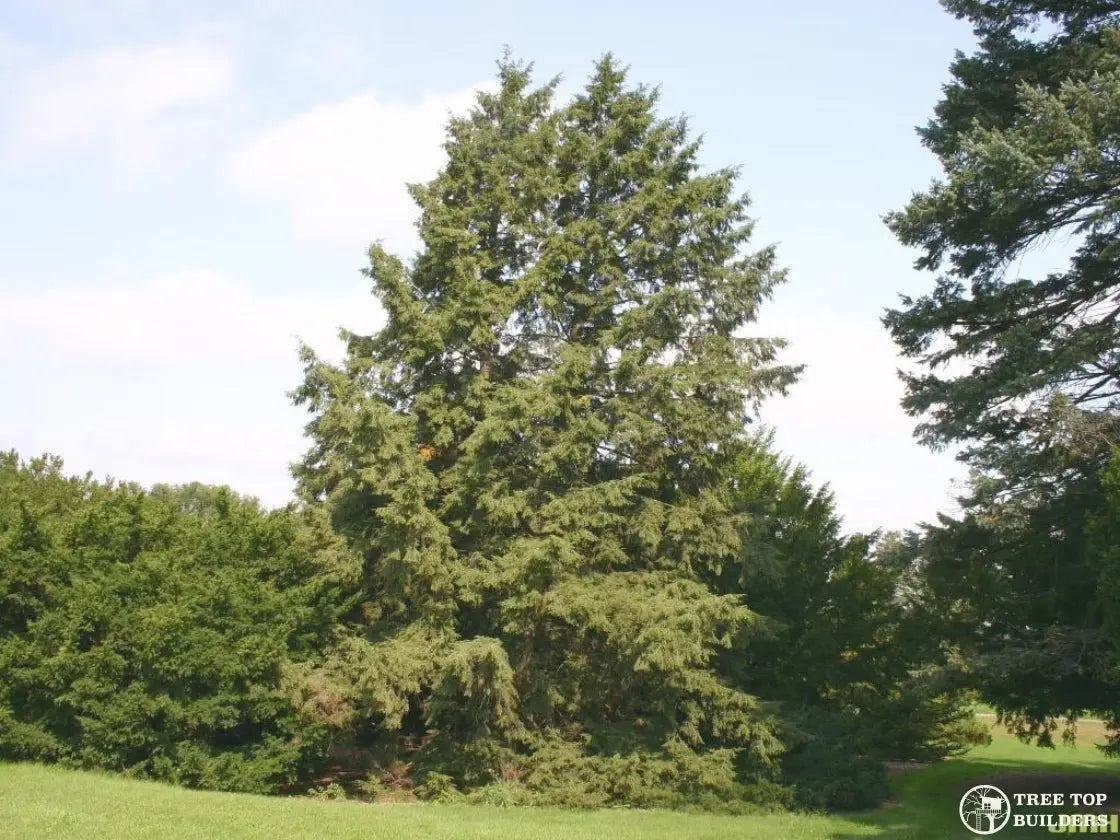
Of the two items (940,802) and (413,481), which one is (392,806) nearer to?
(413,481)

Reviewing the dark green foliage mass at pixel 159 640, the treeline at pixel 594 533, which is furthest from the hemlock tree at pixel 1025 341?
the dark green foliage mass at pixel 159 640

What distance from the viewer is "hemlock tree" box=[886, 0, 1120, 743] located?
13.6m

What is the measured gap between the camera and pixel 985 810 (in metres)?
15.1

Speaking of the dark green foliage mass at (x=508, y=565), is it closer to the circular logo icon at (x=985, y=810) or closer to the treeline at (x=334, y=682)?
the treeline at (x=334, y=682)

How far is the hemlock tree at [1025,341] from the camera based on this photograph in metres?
13.6

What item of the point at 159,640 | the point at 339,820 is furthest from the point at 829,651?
the point at 159,640

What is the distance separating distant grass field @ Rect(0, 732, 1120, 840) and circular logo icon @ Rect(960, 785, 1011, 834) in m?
0.24

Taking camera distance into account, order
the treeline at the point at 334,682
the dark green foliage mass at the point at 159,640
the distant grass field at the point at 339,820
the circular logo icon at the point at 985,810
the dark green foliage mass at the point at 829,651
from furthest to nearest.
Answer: the dark green foliage mass at the point at 829,651 → the dark green foliage mass at the point at 159,640 → the treeline at the point at 334,682 → the circular logo icon at the point at 985,810 → the distant grass field at the point at 339,820

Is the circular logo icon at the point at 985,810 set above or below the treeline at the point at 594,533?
below

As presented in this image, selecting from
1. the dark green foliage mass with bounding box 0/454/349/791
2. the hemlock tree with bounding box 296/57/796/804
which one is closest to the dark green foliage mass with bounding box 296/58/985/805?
the hemlock tree with bounding box 296/57/796/804

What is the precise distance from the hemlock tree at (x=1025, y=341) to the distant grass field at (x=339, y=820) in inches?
117

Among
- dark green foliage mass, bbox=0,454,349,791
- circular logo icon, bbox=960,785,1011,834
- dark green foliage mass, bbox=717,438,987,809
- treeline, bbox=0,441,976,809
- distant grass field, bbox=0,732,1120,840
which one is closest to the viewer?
distant grass field, bbox=0,732,1120,840

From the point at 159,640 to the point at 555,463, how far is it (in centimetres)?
798

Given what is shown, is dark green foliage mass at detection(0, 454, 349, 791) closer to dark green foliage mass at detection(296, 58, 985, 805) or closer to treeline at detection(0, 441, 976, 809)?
treeline at detection(0, 441, 976, 809)
